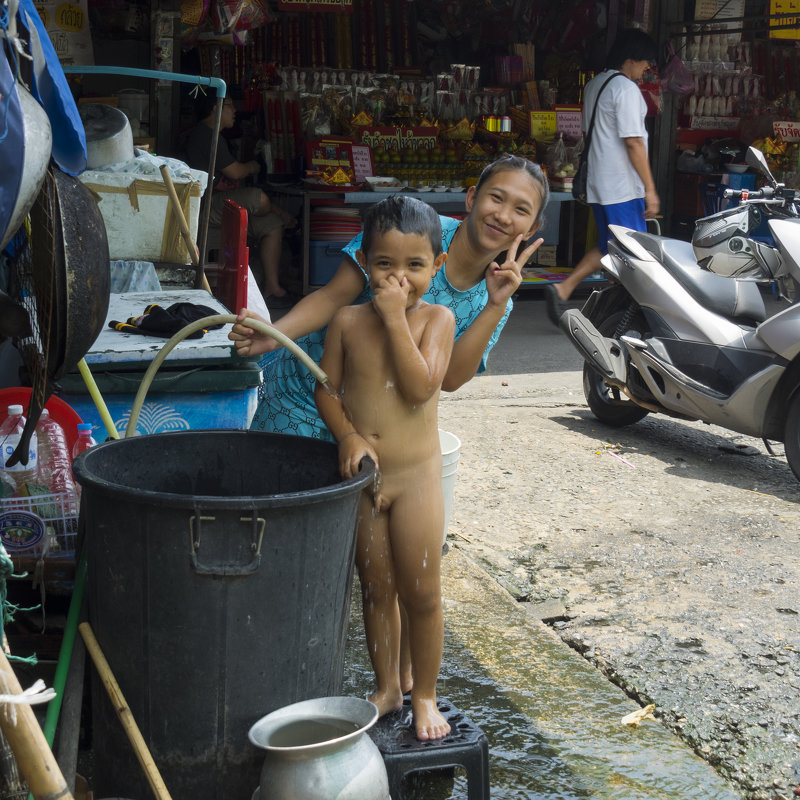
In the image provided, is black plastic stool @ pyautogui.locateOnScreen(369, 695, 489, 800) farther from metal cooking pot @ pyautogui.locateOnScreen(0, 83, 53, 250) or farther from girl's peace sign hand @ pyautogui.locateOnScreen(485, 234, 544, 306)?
metal cooking pot @ pyautogui.locateOnScreen(0, 83, 53, 250)

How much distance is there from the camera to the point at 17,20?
209 cm

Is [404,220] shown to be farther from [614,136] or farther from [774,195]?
[614,136]

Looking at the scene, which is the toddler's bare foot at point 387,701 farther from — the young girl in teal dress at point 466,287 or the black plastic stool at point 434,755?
the young girl in teal dress at point 466,287

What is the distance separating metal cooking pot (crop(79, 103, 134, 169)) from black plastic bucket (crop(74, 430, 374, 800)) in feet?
8.72

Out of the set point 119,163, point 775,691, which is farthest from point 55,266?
point 119,163

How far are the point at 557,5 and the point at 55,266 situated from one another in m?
9.76

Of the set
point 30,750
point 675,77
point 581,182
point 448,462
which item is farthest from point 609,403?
point 675,77

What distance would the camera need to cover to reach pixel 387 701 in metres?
2.68

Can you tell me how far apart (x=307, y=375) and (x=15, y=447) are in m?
0.84

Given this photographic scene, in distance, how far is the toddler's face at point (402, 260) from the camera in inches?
97.2

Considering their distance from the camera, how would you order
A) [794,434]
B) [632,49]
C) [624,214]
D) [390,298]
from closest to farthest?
[390,298]
[794,434]
[632,49]
[624,214]

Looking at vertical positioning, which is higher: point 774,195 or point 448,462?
point 774,195

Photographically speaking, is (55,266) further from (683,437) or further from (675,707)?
(683,437)

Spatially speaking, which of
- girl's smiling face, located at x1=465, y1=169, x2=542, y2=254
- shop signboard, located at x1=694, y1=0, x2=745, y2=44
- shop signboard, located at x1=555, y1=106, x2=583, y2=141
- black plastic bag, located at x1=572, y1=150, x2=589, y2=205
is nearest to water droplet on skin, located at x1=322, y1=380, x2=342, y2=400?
girl's smiling face, located at x1=465, y1=169, x2=542, y2=254
